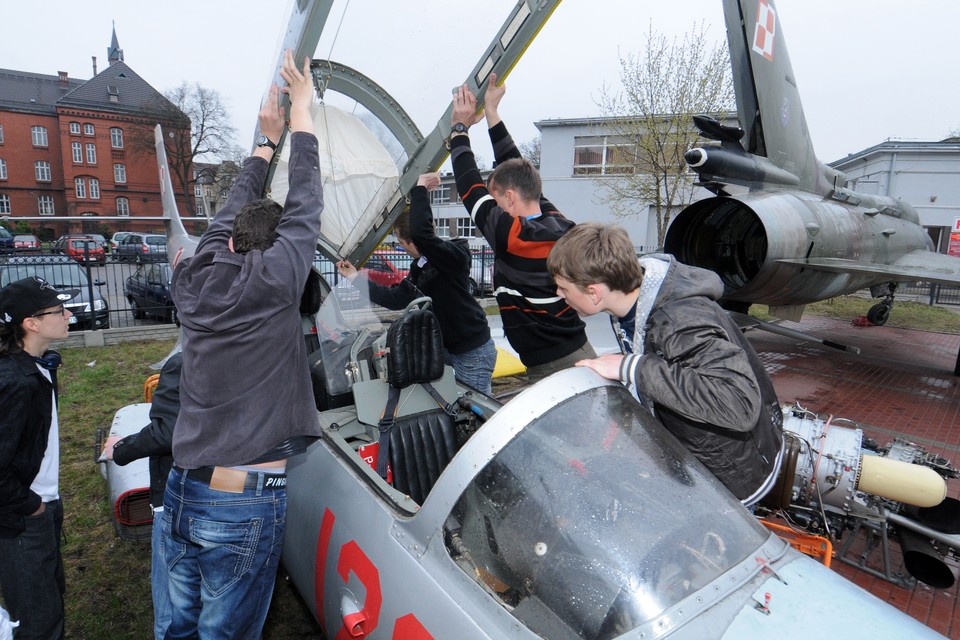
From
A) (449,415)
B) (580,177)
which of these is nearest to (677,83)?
(580,177)

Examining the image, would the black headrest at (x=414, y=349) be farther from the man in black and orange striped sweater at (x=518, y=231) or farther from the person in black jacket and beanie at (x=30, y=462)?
the person in black jacket and beanie at (x=30, y=462)

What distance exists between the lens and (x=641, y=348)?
164 cm

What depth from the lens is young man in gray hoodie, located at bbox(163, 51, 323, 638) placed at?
1.52 m

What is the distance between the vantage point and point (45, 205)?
158 feet

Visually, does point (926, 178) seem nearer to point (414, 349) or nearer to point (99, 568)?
point (414, 349)

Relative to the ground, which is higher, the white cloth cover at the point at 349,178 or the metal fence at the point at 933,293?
the white cloth cover at the point at 349,178

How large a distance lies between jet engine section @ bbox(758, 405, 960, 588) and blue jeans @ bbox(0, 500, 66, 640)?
3033 mm

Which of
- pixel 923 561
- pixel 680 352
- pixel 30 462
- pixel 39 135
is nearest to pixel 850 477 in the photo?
pixel 923 561

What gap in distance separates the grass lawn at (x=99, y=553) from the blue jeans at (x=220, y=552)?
1215 millimetres

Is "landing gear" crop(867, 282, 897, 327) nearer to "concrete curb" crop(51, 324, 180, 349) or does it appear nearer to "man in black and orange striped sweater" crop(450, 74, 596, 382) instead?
"man in black and orange striped sweater" crop(450, 74, 596, 382)

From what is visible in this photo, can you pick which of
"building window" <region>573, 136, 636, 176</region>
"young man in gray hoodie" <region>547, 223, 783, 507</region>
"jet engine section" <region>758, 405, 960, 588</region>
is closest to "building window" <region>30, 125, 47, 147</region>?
"building window" <region>573, 136, 636, 176</region>

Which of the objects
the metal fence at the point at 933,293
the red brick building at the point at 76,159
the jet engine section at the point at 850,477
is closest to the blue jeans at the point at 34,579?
the jet engine section at the point at 850,477

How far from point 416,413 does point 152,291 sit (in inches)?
411

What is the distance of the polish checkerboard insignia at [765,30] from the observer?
6.12 m
